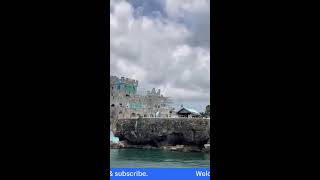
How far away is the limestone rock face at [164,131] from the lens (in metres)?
→ 5.56

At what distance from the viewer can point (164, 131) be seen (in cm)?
616

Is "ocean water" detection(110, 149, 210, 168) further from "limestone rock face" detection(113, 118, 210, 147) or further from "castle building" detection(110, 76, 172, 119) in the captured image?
"limestone rock face" detection(113, 118, 210, 147)

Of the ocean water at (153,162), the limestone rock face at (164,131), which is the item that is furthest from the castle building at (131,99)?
the limestone rock face at (164,131)

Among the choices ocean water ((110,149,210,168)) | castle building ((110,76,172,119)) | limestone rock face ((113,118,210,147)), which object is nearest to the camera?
ocean water ((110,149,210,168))

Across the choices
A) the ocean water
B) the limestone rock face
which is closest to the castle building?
the ocean water

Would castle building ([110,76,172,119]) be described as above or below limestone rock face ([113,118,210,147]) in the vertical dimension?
above

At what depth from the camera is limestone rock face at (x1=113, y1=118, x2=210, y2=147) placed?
5559 mm

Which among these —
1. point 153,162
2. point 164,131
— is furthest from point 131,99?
point 164,131
